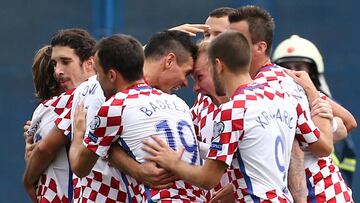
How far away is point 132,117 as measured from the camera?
18.2 ft

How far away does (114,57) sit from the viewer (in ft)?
18.4

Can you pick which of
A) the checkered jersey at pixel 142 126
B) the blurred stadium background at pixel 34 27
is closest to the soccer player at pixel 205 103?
the checkered jersey at pixel 142 126

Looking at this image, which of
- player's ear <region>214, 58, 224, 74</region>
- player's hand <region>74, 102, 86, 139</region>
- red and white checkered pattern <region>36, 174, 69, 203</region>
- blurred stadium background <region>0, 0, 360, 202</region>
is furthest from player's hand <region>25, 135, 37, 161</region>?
blurred stadium background <region>0, 0, 360, 202</region>

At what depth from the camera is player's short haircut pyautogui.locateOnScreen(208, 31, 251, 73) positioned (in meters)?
5.38

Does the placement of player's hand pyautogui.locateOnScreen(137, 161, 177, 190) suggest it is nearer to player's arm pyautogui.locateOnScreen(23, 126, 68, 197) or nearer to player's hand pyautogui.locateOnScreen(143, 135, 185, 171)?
player's hand pyautogui.locateOnScreen(143, 135, 185, 171)

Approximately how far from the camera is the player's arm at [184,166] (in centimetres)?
534

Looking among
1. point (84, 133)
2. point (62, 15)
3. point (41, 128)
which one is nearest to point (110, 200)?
point (84, 133)

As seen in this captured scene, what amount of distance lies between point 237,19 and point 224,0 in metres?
4.12

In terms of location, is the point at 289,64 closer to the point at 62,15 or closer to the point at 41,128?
the point at 41,128

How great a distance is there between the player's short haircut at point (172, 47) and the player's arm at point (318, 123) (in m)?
0.55

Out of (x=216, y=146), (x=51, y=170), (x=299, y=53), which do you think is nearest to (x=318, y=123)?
(x=216, y=146)

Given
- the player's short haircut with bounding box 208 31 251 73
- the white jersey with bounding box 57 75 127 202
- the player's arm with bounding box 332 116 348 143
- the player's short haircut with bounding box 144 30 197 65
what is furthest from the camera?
the player's arm with bounding box 332 116 348 143

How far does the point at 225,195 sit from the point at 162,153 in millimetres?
434

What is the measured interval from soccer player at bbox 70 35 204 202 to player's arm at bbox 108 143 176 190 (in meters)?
0.04
